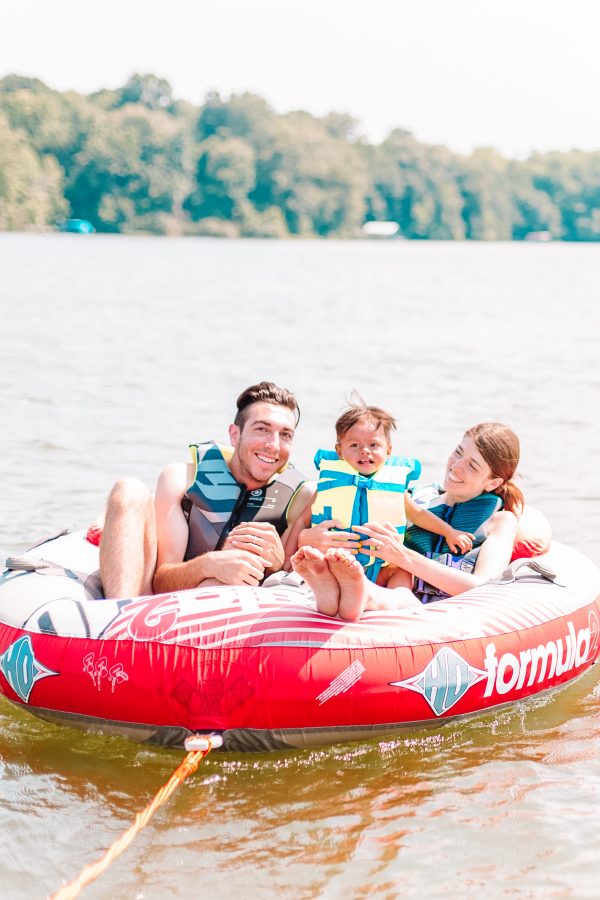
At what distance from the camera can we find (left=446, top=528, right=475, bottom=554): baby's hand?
4312 millimetres

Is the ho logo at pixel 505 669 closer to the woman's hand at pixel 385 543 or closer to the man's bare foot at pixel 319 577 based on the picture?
the man's bare foot at pixel 319 577

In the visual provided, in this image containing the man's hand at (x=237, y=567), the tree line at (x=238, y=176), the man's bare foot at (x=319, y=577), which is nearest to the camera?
the man's bare foot at (x=319, y=577)

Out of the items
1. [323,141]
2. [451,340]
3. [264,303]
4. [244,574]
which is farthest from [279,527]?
[323,141]

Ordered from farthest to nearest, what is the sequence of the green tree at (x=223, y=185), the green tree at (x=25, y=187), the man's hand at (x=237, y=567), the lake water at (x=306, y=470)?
the green tree at (x=223, y=185) → the green tree at (x=25, y=187) → the man's hand at (x=237, y=567) → the lake water at (x=306, y=470)

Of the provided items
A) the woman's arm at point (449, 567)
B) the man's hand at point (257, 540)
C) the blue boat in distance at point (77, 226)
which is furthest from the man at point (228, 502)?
the blue boat in distance at point (77, 226)

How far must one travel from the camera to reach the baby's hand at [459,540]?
4312 mm

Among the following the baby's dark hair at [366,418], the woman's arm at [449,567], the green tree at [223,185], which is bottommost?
the woman's arm at [449,567]

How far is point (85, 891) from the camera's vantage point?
3121mm

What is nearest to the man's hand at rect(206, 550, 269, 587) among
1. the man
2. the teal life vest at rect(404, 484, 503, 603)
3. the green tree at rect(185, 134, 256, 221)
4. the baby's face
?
the man

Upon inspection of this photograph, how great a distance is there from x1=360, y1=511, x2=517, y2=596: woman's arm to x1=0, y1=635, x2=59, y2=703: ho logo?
115 cm

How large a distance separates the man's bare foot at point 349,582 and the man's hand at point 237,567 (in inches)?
14.3

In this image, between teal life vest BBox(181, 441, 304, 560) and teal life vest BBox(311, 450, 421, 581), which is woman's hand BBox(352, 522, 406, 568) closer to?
teal life vest BBox(311, 450, 421, 581)

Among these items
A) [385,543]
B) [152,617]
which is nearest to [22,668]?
[152,617]

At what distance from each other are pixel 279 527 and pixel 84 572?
705mm
